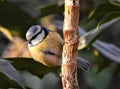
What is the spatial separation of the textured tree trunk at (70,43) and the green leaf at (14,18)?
2.67ft

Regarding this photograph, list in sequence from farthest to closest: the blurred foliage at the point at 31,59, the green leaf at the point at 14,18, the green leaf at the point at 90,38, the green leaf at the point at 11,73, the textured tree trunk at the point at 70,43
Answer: the green leaf at the point at 14,18 → the green leaf at the point at 90,38 → the blurred foliage at the point at 31,59 → the green leaf at the point at 11,73 → the textured tree trunk at the point at 70,43

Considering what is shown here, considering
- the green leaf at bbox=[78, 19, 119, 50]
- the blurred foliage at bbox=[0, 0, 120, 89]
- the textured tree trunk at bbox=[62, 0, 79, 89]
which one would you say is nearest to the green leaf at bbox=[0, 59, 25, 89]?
the blurred foliage at bbox=[0, 0, 120, 89]

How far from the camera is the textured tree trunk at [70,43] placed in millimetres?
1000

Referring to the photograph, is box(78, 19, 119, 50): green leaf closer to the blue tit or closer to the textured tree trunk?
the blue tit

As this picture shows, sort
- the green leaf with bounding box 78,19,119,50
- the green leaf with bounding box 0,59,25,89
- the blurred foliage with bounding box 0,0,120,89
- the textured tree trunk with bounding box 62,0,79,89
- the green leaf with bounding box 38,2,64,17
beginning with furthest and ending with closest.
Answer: the green leaf with bounding box 38,2,64,17 < the green leaf with bounding box 78,19,119,50 < the blurred foliage with bounding box 0,0,120,89 < the green leaf with bounding box 0,59,25,89 < the textured tree trunk with bounding box 62,0,79,89

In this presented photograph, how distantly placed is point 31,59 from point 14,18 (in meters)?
0.53

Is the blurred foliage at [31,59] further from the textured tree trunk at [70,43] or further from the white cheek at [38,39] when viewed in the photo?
the textured tree trunk at [70,43]

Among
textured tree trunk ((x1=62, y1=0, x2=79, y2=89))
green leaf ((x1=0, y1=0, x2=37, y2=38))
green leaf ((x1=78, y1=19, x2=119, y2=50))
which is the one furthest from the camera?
green leaf ((x1=0, y1=0, x2=37, y2=38))

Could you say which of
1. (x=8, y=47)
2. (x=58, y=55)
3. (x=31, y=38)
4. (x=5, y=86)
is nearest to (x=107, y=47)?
(x=58, y=55)

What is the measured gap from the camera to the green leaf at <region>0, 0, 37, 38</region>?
6.07 feet

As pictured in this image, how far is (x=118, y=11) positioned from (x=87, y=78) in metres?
1.44

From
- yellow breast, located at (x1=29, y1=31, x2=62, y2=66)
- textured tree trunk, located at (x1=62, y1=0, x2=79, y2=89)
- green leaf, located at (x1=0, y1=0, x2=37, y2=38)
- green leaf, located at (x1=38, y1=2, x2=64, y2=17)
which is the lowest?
yellow breast, located at (x1=29, y1=31, x2=62, y2=66)

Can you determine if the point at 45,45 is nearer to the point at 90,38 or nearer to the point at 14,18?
the point at 14,18

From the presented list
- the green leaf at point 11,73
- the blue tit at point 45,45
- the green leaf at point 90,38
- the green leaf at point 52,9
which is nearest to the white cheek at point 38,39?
the blue tit at point 45,45
